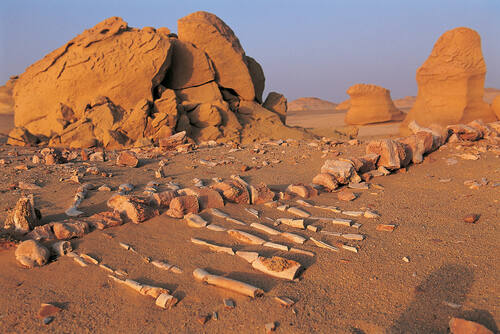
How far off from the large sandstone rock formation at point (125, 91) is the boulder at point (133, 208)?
14.6ft

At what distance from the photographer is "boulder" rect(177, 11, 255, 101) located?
352 inches

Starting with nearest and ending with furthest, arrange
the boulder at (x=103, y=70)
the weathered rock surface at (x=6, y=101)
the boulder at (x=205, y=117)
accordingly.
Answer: the boulder at (x=103, y=70), the boulder at (x=205, y=117), the weathered rock surface at (x=6, y=101)

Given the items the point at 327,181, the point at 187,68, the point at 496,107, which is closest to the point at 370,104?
the point at 496,107

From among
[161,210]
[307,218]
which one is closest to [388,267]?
[307,218]

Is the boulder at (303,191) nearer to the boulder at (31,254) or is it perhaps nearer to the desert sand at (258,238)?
the desert sand at (258,238)

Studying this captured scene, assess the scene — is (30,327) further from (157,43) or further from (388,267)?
(157,43)

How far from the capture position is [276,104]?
10680mm

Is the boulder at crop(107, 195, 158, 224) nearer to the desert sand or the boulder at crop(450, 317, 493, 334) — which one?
the desert sand

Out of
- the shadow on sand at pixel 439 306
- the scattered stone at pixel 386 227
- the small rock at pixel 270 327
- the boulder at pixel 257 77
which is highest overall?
the boulder at pixel 257 77

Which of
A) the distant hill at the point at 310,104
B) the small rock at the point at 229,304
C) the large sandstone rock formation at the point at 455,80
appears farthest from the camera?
the distant hill at the point at 310,104

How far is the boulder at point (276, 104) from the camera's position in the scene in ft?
34.9

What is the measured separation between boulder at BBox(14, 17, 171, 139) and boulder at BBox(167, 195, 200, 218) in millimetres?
5483

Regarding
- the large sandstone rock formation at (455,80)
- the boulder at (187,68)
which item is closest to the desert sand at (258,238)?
the boulder at (187,68)

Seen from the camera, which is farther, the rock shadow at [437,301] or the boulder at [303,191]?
the boulder at [303,191]
